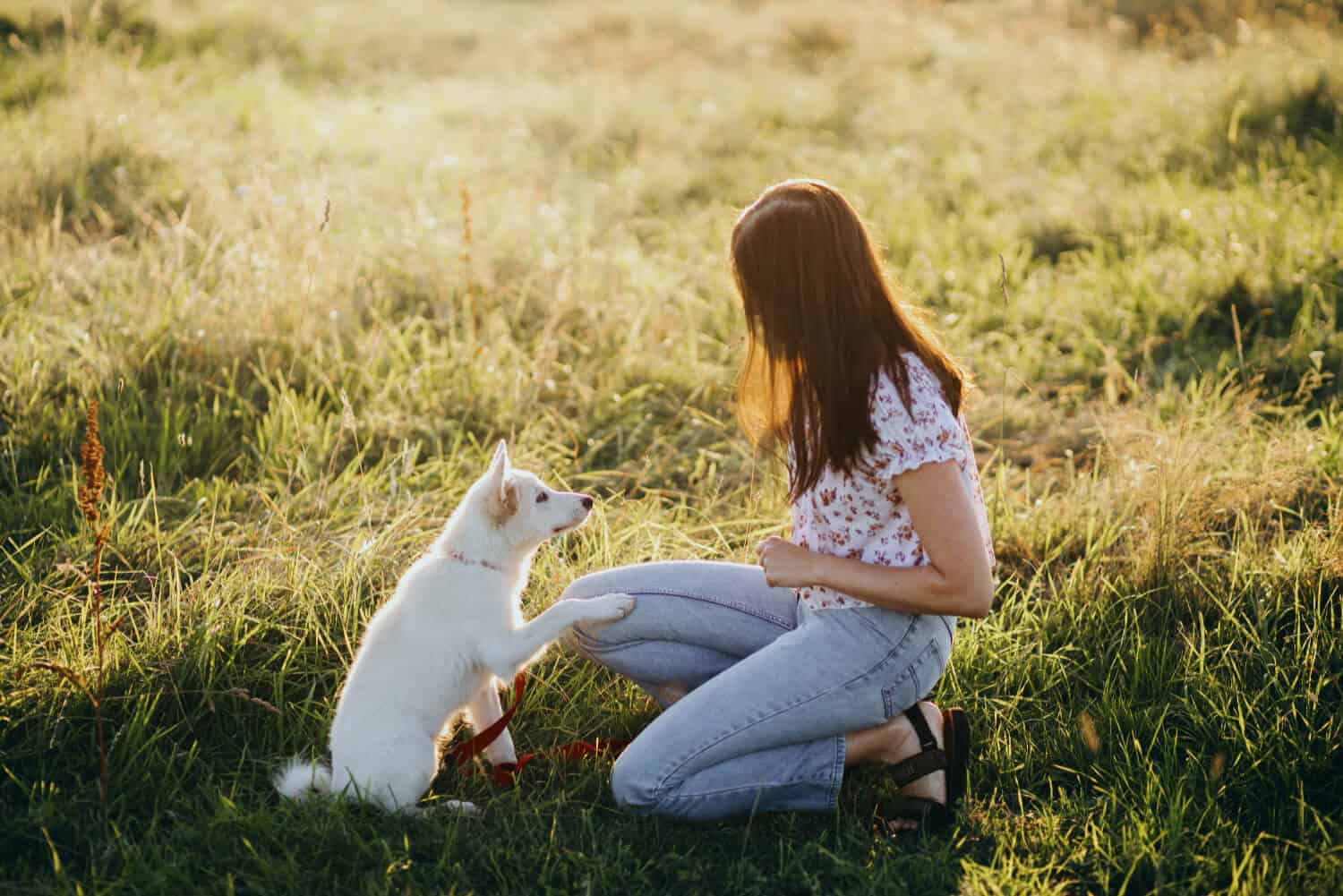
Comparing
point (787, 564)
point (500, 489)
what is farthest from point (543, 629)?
point (787, 564)

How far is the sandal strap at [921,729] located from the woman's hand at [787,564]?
1.42ft

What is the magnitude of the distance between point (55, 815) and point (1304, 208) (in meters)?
6.12

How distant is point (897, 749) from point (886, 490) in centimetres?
64

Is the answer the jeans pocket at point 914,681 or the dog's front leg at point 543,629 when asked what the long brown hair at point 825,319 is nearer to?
the jeans pocket at point 914,681

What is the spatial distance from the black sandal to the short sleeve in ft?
2.22

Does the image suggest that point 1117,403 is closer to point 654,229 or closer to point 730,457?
point 730,457

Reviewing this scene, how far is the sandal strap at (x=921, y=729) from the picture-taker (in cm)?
263

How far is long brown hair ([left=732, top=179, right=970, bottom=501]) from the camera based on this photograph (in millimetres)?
2398

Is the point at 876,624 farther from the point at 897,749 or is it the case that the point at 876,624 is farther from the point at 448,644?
the point at 448,644

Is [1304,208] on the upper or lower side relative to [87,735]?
upper

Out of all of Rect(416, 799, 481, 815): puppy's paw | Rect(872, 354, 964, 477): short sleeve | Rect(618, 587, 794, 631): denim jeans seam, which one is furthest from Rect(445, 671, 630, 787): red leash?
Rect(872, 354, 964, 477): short sleeve

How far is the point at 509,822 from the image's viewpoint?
254 cm

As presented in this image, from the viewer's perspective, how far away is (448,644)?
2.60 meters

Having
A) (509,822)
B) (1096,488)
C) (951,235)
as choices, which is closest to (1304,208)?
(951,235)
